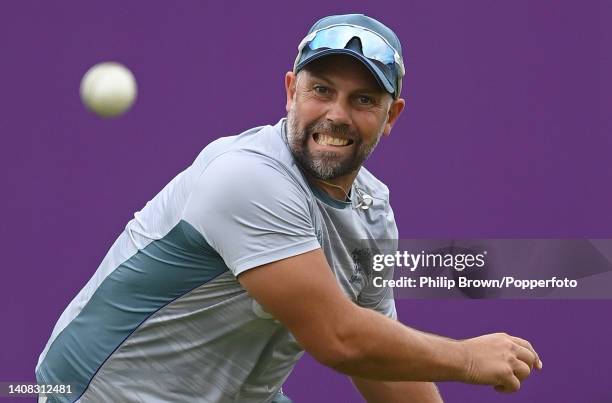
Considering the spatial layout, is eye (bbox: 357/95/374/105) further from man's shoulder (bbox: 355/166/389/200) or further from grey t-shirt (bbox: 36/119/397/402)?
man's shoulder (bbox: 355/166/389/200)

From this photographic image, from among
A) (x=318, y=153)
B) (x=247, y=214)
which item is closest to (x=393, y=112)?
(x=318, y=153)

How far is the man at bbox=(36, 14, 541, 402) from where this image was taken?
2.48 m

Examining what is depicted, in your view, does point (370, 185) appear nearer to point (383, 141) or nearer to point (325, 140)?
point (325, 140)

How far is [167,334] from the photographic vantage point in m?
2.73

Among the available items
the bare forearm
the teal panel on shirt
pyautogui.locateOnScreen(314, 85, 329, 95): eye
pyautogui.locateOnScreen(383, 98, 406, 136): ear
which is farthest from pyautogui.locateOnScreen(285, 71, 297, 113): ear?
the bare forearm

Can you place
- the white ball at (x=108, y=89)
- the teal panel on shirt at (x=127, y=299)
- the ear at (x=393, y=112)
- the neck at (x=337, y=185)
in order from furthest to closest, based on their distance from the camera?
the white ball at (x=108, y=89)
the ear at (x=393, y=112)
the neck at (x=337, y=185)
the teal panel on shirt at (x=127, y=299)

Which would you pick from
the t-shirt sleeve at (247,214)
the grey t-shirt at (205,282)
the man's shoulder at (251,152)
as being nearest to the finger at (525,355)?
the grey t-shirt at (205,282)

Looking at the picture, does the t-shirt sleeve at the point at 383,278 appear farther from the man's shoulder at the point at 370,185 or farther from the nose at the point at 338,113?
the nose at the point at 338,113

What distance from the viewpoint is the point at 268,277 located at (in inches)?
96.8

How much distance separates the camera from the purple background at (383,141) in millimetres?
4379

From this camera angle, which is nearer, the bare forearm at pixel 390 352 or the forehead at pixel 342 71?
the bare forearm at pixel 390 352

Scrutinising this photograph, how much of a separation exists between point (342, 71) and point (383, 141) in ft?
6.03

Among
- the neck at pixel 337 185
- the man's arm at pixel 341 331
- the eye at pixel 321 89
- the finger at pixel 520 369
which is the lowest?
the man's arm at pixel 341 331

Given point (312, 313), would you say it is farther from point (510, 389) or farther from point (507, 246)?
point (507, 246)
